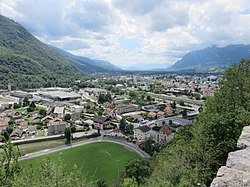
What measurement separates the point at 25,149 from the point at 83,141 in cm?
852

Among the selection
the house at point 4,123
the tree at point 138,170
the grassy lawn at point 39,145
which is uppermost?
the tree at point 138,170

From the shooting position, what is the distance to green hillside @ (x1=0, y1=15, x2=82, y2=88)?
106 metres

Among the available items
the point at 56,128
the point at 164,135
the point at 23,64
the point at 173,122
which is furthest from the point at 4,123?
the point at 23,64

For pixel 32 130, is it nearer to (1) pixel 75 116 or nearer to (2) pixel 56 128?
(2) pixel 56 128

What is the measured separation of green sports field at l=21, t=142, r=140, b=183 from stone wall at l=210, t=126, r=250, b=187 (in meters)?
19.5

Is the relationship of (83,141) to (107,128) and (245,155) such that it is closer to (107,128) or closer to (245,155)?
(107,128)

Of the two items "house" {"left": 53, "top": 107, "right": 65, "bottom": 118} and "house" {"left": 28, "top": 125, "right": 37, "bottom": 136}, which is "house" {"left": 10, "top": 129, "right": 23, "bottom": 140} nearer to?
"house" {"left": 28, "top": 125, "right": 37, "bottom": 136}

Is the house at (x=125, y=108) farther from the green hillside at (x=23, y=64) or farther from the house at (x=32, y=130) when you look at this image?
the green hillside at (x=23, y=64)

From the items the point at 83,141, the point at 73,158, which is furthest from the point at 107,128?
the point at 73,158

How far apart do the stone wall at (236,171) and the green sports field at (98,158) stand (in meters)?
19.5

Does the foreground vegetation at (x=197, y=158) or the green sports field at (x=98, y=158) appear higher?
→ the foreground vegetation at (x=197, y=158)

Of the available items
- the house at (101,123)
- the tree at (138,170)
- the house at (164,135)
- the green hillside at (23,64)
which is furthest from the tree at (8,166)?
the green hillside at (23,64)

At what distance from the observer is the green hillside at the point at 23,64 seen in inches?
4167

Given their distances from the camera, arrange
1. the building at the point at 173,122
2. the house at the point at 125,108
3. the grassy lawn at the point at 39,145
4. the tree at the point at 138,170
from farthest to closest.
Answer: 1. the house at the point at 125,108
2. the building at the point at 173,122
3. the grassy lawn at the point at 39,145
4. the tree at the point at 138,170
